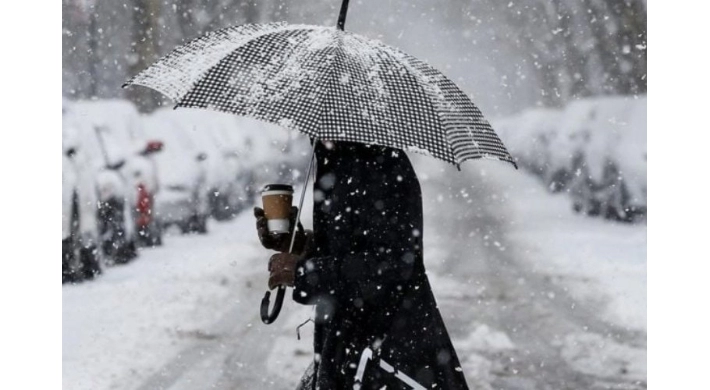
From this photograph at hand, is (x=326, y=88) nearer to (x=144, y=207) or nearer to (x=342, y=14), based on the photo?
(x=342, y=14)

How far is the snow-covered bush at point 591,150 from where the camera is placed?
8.18 meters

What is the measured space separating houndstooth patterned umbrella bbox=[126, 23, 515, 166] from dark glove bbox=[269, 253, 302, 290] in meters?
0.38

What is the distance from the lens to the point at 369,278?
2412 mm

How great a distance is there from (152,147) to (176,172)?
0.68m

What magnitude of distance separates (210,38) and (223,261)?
767cm

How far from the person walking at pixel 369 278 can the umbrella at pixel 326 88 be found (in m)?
0.11

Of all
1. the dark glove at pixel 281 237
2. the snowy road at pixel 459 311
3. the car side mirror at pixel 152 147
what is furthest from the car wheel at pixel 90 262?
the dark glove at pixel 281 237

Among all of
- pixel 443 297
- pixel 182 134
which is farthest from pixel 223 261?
pixel 443 297

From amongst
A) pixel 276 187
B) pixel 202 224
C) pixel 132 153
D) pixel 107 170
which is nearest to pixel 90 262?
pixel 107 170

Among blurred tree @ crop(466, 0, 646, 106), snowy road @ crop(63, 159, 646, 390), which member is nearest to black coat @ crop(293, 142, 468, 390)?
snowy road @ crop(63, 159, 646, 390)

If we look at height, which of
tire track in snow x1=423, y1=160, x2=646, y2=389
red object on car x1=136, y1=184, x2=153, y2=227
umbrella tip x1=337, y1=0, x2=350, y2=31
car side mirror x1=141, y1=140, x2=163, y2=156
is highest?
umbrella tip x1=337, y1=0, x2=350, y2=31

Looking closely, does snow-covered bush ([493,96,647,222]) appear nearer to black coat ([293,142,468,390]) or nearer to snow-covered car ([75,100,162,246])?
snow-covered car ([75,100,162,246])

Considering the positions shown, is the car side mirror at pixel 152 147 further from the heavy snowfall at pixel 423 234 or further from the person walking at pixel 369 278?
the person walking at pixel 369 278

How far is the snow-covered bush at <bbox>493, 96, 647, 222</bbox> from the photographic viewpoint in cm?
818
